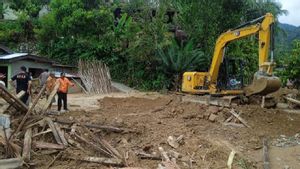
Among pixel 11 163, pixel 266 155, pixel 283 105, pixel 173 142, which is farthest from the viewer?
pixel 283 105

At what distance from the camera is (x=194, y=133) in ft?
44.1

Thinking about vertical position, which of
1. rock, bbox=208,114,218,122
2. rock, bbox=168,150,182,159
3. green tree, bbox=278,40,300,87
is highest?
green tree, bbox=278,40,300,87

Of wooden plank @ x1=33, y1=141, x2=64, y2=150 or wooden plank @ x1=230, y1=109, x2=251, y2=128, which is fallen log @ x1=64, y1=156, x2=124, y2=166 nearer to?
wooden plank @ x1=33, y1=141, x2=64, y2=150

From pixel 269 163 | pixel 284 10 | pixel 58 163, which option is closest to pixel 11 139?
pixel 58 163

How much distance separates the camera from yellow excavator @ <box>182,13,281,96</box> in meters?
17.0

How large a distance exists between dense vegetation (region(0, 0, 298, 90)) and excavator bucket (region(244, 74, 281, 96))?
9824mm

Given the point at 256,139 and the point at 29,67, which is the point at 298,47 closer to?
the point at 256,139

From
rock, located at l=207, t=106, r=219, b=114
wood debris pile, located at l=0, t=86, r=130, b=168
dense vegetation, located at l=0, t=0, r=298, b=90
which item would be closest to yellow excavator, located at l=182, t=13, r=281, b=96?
rock, located at l=207, t=106, r=219, b=114

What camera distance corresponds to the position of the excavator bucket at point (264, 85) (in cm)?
1672

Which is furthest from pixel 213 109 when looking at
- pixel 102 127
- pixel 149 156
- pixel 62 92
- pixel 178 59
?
pixel 178 59

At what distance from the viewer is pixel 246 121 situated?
50.8 feet

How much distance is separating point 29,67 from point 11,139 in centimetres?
1670

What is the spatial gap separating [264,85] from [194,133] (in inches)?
187

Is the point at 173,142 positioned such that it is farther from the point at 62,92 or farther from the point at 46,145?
the point at 62,92
